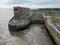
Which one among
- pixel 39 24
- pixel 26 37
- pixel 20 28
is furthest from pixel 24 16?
pixel 26 37

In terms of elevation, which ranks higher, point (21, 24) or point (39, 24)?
point (21, 24)

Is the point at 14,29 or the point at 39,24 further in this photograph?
the point at 39,24

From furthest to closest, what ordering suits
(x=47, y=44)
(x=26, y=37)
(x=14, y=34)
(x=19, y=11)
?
(x=19, y=11) → (x=14, y=34) → (x=26, y=37) → (x=47, y=44)

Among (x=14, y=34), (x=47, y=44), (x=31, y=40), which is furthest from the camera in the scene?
(x=14, y=34)

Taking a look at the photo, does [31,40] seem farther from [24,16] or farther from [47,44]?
[24,16]

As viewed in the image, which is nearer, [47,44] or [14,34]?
[47,44]

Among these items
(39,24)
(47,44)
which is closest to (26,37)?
(47,44)

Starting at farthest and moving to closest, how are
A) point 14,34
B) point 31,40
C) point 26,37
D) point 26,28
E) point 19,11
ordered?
point 19,11 → point 26,28 → point 14,34 → point 26,37 → point 31,40

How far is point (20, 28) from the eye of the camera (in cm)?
2269

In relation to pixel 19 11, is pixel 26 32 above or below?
below

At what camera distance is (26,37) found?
19891 mm

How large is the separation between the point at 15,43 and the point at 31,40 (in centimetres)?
223

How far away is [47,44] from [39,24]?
11.0 metres

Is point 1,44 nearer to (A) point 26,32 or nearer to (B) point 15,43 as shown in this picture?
(B) point 15,43
